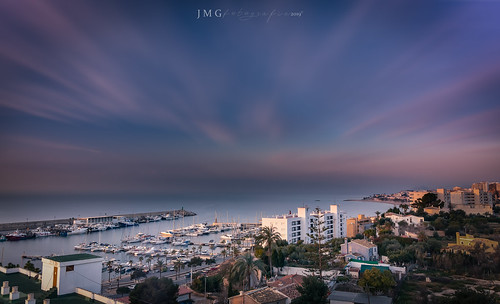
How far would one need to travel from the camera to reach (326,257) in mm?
13445

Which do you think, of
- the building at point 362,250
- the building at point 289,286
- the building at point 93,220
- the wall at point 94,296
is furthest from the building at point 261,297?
the building at point 93,220

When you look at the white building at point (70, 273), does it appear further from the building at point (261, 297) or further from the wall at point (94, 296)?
the building at point (261, 297)

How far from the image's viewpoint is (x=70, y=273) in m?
7.13

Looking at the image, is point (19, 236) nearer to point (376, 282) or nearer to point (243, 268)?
point (243, 268)

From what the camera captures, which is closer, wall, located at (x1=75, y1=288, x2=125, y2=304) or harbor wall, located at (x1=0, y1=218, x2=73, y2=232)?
wall, located at (x1=75, y1=288, x2=125, y2=304)

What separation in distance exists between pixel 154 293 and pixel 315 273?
8.85 meters

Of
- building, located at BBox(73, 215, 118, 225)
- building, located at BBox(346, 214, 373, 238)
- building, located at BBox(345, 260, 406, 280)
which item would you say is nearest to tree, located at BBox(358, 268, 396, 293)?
building, located at BBox(345, 260, 406, 280)

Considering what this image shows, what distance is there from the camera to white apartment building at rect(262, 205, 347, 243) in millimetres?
27578

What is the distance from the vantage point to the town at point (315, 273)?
7.44 m

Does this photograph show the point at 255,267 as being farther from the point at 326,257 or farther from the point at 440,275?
the point at 440,275

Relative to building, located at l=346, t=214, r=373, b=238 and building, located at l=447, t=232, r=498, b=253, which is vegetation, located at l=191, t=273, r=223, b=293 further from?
building, located at l=346, t=214, r=373, b=238

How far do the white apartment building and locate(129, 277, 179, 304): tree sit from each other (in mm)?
18522

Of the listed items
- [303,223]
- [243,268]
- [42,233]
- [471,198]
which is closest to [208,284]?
[243,268]

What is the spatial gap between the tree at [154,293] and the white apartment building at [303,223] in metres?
18.5
